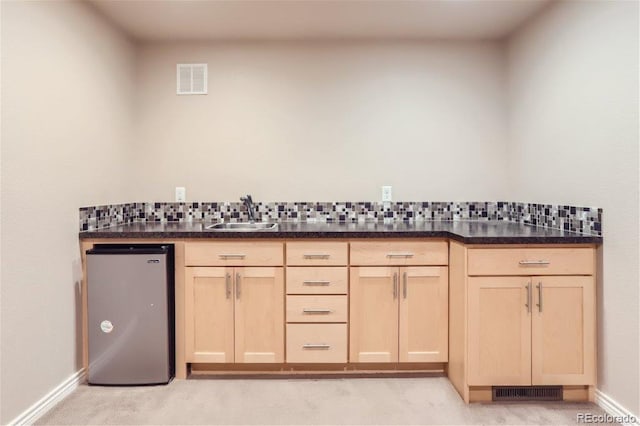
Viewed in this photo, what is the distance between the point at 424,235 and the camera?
237cm

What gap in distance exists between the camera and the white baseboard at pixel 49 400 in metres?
1.91

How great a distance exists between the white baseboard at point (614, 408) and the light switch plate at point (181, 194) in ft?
9.32

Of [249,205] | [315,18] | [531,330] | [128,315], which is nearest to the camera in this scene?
[531,330]

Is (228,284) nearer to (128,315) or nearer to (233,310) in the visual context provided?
(233,310)

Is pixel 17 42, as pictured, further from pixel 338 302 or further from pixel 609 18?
pixel 609 18

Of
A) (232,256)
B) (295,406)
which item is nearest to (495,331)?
(295,406)

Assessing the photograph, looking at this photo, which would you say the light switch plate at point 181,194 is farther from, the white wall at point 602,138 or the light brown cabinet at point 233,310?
the white wall at point 602,138

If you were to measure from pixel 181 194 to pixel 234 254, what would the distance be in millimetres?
919

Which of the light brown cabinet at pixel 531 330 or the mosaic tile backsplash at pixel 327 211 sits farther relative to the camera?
the mosaic tile backsplash at pixel 327 211

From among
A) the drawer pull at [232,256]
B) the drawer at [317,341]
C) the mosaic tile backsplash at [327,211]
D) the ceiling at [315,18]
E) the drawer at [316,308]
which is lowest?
the drawer at [317,341]

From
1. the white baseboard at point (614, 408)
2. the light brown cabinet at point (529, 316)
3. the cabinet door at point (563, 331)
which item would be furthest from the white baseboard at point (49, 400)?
the white baseboard at point (614, 408)

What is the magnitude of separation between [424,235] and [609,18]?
141 cm

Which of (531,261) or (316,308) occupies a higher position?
(531,261)

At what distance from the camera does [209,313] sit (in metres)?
2.40
